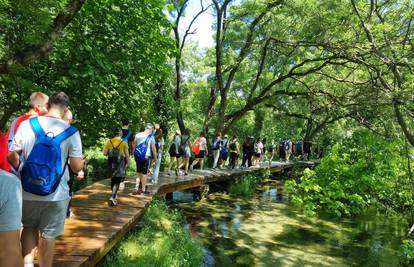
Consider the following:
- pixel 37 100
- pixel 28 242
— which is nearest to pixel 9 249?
pixel 28 242

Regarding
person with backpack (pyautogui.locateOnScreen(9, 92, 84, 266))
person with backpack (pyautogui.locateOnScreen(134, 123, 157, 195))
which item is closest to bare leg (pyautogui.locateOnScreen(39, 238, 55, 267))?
person with backpack (pyautogui.locateOnScreen(9, 92, 84, 266))

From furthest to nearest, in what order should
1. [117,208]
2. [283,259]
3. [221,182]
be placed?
[221,182]
[283,259]
[117,208]

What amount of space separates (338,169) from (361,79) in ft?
17.5

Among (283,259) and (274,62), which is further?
(274,62)

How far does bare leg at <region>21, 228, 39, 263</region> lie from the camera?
351 cm

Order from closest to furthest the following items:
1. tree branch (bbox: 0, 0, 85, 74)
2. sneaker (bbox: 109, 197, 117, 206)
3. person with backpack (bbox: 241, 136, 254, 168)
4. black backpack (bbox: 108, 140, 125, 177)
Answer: tree branch (bbox: 0, 0, 85, 74) → black backpack (bbox: 108, 140, 125, 177) → sneaker (bbox: 109, 197, 117, 206) → person with backpack (bbox: 241, 136, 254, 168)

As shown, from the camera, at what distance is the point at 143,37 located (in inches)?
375

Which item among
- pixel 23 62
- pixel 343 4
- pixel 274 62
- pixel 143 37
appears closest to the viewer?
pixel 23 62

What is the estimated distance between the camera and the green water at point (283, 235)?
897 centimetres

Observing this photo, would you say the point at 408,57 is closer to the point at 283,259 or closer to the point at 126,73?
the point at 283,259

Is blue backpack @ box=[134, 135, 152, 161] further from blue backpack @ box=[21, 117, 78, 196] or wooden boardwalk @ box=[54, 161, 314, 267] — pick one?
blue backpack @ box=[21, 117, 78, 196]

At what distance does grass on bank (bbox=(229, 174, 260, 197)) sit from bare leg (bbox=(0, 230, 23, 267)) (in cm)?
1458

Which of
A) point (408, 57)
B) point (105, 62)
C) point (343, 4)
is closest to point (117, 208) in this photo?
point (105, 62)

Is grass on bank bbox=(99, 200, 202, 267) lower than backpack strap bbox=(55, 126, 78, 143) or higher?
lower
